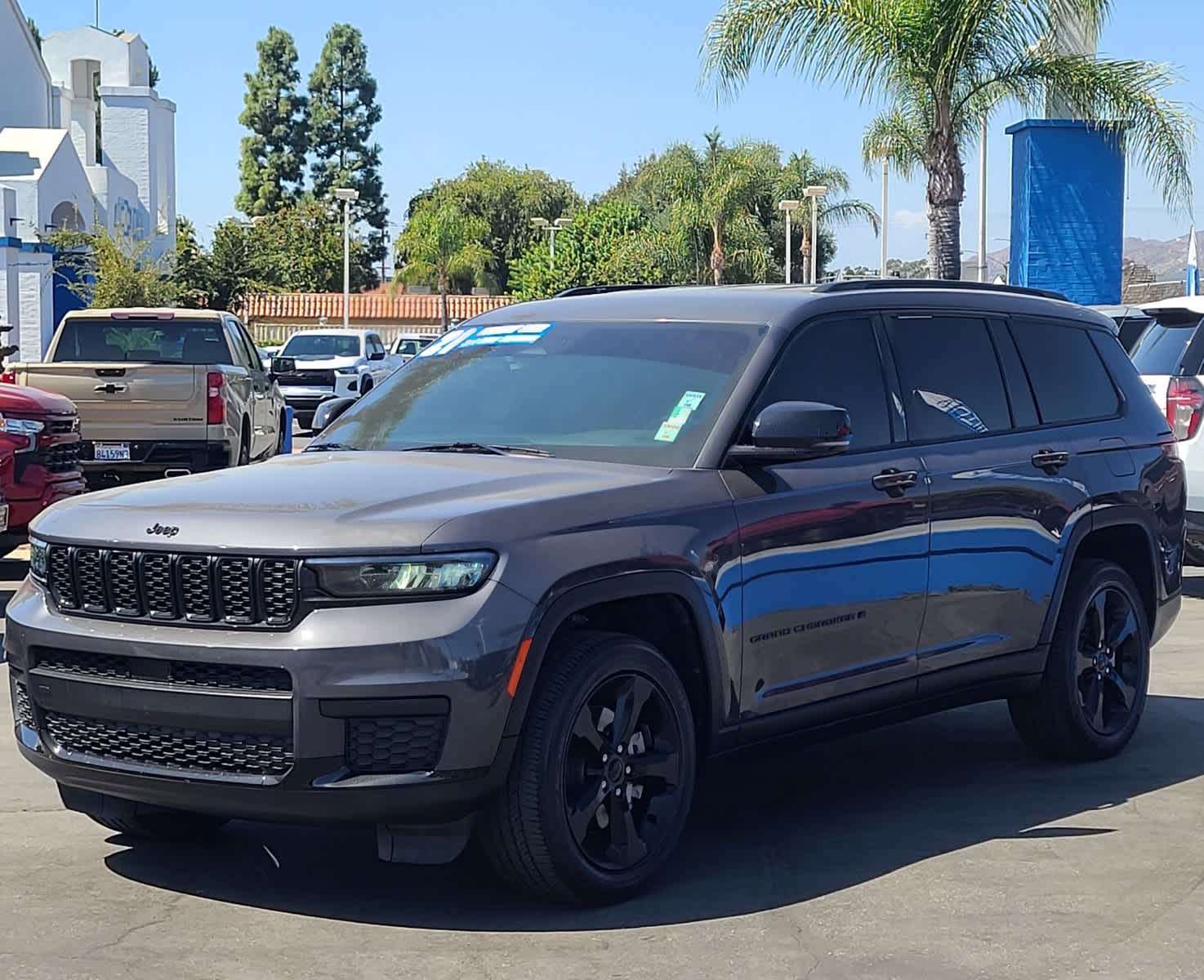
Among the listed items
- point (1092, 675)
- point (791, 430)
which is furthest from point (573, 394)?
point (1092, 675)

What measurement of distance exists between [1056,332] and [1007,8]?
55.2 feet

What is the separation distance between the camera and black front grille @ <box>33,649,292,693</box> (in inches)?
195

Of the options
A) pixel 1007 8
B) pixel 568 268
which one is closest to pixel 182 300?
pixel 1007 8

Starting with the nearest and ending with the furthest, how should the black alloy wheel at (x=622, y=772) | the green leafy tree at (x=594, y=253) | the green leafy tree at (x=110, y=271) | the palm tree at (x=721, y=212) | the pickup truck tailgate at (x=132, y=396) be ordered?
1. the black alloy wheel at (x=622, y=772)
2. the pickup truck tailgate at (x=132, y=396)
3. the green leafy tree at (x=110, y=271)
4. the palm tree at (x=721, y=212)
5. the green leafy tree at (x=594, y=253)

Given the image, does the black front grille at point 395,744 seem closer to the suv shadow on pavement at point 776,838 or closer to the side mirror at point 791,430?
the suv shadow on pavement at point 776,838

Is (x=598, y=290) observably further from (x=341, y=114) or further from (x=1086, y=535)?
(x=341, y=114)

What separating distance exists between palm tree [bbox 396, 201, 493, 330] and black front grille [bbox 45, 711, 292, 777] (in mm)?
66322

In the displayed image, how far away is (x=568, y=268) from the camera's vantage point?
75375mm

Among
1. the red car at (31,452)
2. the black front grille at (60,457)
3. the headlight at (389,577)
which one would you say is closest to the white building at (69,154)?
the black front grille at (60,457)

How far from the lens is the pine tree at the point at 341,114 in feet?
330

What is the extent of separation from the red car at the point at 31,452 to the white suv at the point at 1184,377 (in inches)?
271

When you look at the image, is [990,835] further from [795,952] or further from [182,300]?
[182,300]

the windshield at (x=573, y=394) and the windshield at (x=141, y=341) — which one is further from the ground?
the windshield at (x=141, y=341)

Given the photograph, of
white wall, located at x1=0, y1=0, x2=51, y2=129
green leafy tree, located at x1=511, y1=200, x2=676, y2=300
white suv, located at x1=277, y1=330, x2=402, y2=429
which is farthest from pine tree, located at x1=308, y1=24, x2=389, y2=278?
white suv, located at x1=277, y1=330, x2=402, y2=429
